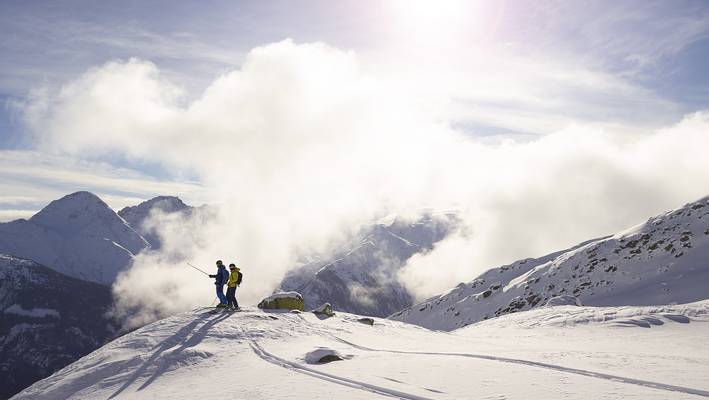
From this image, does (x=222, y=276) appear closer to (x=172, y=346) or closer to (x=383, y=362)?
(x=172, y=346)

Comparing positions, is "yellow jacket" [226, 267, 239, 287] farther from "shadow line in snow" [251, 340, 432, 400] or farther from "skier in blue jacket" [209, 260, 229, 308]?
"shadow line in snow" [251, 340, 432, 400]

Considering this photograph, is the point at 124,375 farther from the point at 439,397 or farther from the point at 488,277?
the point at 488,277

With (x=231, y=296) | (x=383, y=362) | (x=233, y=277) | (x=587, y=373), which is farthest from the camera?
(x=231, y=296)

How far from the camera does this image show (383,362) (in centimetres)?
1683

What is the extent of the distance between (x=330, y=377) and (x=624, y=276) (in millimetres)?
65536

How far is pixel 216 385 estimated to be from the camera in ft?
48.6

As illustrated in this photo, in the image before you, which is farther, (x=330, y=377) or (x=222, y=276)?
(x=222, y=276)

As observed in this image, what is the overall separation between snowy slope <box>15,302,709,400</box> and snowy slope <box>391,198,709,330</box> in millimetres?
33274

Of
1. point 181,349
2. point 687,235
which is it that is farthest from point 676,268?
point 181,349

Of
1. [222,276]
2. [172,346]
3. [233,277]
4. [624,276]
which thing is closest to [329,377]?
[172,346]

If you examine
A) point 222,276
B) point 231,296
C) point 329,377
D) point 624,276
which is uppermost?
point 222,276

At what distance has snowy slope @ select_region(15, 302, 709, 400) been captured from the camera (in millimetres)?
12766

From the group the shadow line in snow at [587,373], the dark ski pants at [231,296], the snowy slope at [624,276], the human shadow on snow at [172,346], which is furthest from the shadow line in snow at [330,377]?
the snowy slope at [624,276]

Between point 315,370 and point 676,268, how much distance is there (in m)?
61.2
